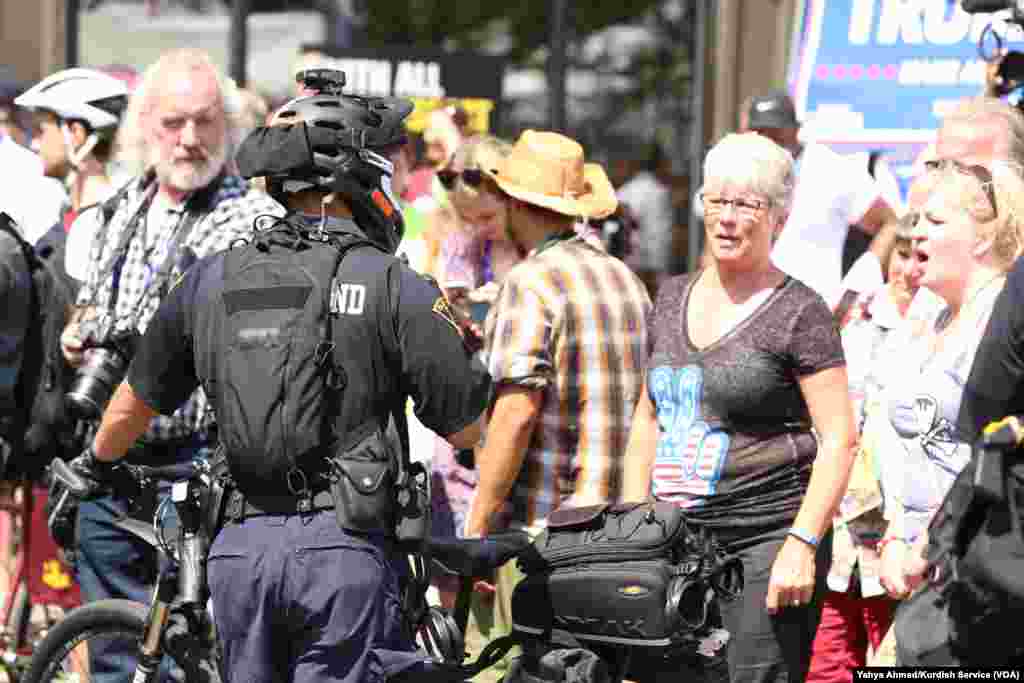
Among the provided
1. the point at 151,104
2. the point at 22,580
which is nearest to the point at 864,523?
the point at 151,104

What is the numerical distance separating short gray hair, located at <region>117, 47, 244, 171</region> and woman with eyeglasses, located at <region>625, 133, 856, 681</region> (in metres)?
1.82

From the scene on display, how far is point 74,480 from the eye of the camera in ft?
16.5

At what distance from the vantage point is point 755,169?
4992mm

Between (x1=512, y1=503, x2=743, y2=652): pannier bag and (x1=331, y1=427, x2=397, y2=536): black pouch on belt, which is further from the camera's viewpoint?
(x1=512, y1=503, x2=743, y2=652): pannier bag

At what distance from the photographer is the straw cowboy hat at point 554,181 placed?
18.6 ft

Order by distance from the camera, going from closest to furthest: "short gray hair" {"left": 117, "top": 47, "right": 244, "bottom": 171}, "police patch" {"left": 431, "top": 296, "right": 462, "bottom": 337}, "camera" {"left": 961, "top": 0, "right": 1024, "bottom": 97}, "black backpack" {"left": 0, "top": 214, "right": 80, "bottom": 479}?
1. "police patch" {"left": 431, "top": 296, "right": 462, "bottom": 337}
2. "camera" {"left": 961, "top": 0, "right": 1024, "bottom": 97}
3. "short gray hair" {"left": 117, "top": 47, "right": 244, "bottom": 171}
4. "black backpack" {"left": 0, "top": 214, "right": 80, "bottom": 479}

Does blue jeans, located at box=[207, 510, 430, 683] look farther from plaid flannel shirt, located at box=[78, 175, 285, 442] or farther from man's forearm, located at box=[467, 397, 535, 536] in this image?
plaid flannel shirt, located at box=[78, 175, 285, 442]

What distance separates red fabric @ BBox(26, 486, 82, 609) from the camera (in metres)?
7.72

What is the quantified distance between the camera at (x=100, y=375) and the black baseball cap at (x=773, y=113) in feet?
9.90

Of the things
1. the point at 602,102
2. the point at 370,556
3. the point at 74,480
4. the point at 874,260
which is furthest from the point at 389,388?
the point at 602,102

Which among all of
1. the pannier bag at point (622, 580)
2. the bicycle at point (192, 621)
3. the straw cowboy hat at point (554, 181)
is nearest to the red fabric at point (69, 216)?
the straw cowboy hat at point (554, 181)

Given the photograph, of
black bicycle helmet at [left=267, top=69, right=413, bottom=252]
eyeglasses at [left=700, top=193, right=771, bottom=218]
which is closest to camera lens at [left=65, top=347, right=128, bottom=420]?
black bicycle helmet at [left=267, top=69, right=413, bottom=252]

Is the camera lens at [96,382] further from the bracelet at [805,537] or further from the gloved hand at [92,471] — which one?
the bracelet at [805,537]

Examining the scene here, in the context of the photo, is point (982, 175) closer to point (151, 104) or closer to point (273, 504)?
point (273, 504)
